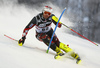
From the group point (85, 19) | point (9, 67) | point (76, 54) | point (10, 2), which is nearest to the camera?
point (9, 67)

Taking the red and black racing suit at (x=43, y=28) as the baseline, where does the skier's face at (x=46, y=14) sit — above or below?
above

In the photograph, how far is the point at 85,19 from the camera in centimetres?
1912

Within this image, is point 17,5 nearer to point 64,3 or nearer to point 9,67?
point 64,3

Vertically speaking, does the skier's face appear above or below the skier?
above

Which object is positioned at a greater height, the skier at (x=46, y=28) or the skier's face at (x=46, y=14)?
the skier's face at (x=46, y=14)

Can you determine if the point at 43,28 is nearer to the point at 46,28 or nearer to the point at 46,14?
the point at 46,28

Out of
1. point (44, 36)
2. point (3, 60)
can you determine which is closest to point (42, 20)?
point (44, 36)

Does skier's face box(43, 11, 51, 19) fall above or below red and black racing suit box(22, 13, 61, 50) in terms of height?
above

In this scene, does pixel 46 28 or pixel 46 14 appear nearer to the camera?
pixel 46 14

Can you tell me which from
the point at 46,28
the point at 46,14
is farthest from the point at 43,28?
the point at 46,14

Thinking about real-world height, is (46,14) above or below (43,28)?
above

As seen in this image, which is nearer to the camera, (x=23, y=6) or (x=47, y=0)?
(x=23, y=6)

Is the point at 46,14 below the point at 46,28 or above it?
above

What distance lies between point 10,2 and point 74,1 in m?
8.67
